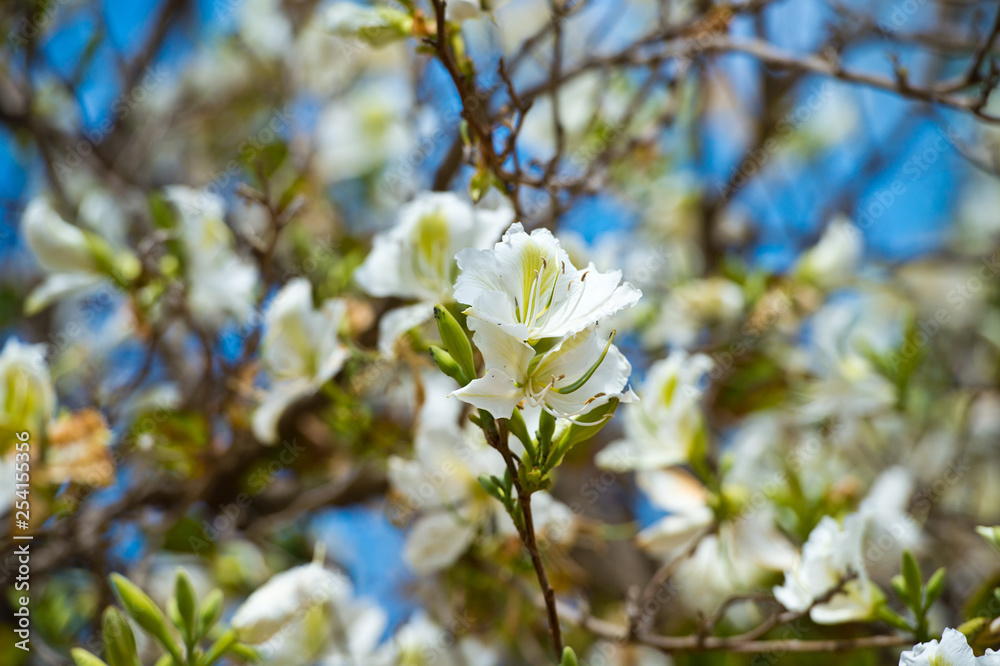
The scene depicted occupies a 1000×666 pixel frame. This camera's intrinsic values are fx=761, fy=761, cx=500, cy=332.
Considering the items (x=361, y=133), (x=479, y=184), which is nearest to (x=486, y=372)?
(x=479, y=184)

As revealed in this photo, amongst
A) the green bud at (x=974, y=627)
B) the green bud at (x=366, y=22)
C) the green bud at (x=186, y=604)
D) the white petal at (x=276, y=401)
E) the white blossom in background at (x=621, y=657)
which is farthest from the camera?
the white blossom in background at (x=621, y=657)

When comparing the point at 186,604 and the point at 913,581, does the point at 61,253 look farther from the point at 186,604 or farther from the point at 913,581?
the point at 913,581

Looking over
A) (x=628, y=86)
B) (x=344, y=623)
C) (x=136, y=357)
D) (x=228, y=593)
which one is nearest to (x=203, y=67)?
(x=136, y=357)

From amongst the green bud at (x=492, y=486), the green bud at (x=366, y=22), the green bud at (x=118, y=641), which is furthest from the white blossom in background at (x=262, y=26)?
the green bud at (x=492, y=486)

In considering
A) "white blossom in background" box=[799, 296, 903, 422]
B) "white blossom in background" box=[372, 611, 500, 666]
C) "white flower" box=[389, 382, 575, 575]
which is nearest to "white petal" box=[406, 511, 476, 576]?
"white flower" box=[389, 382, 575, 575]

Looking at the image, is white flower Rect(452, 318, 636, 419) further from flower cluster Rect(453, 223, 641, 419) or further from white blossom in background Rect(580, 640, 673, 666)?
white blossom in background Rect(580, 640, 673, 666)

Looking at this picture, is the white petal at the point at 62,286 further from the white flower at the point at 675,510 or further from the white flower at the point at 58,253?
the white flower at the point at 675,510
